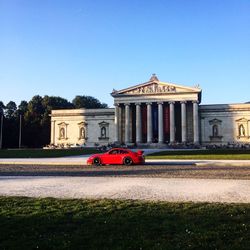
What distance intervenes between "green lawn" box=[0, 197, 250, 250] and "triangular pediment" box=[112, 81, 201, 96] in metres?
76.2

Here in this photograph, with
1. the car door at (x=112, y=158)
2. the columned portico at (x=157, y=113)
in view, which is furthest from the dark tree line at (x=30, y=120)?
the car door at (x=112, y=158)

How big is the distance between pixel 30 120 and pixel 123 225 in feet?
329

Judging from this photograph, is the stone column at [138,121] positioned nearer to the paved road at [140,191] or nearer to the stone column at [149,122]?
the stone column at [149,122]

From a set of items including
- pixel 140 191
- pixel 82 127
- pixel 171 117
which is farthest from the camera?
pixel 82 127

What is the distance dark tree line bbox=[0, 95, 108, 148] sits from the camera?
3816 inches

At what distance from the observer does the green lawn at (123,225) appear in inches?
211

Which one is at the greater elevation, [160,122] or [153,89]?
[153,89]

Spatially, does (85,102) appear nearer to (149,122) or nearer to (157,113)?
(157,113)

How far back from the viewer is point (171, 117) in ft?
272

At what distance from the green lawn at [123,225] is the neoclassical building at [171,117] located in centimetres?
7234

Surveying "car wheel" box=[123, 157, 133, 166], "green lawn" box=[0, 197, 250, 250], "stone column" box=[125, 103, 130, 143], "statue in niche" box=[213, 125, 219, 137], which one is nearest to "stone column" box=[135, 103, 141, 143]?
"stone column" box=[125, 103, 130, 143]

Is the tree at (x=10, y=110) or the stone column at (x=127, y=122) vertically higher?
the tree at (x=10, y=110)

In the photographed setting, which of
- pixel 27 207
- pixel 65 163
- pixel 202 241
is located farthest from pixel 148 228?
pixel 65 163

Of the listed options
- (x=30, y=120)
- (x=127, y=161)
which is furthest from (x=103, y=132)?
(x=127, y=161)
